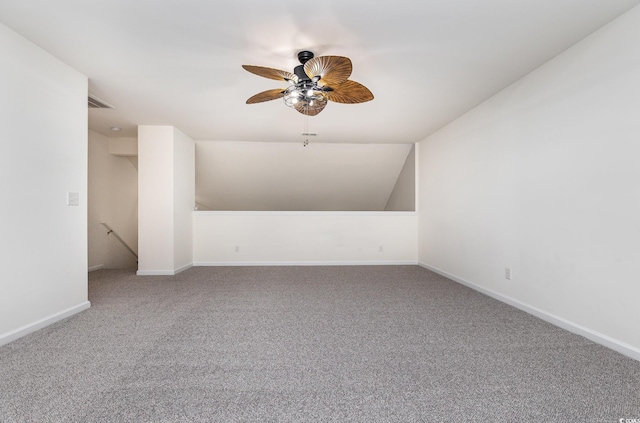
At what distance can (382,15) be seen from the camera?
2.11 metres

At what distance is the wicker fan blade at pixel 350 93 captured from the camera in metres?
2.61

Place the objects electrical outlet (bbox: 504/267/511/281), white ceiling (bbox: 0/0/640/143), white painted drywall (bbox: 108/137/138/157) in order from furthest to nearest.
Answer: white painted drywall (bbox: 108/137/138/157) < electrical outlet (bbox: 504/267/511/281) < white ceiling (bbox: 0/0/640/143)

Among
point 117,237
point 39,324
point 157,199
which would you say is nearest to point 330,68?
point 39,324

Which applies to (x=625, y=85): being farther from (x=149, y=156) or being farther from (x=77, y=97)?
(x=149, y=156)

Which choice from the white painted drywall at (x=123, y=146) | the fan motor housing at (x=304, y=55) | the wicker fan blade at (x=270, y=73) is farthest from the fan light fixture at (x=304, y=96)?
the white painted drywall at (x=123, y=146)

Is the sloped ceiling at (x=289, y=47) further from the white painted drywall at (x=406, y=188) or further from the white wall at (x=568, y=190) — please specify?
the white painted drywall at (x=406, y=188)

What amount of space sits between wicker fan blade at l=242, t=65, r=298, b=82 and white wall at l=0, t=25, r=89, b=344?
1.83 meters

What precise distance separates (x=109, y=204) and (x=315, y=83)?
17.5ft

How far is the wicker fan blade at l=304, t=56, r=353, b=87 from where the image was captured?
84.5 inches

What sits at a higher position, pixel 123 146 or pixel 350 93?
pixel 123 146

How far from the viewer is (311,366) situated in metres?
1.89

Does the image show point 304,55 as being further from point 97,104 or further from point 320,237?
point 320,237

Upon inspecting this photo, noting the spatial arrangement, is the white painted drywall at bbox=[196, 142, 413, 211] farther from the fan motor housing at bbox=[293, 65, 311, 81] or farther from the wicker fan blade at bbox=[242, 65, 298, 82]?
the wicker fan blade at bbox=[242, 65, 298, 82]

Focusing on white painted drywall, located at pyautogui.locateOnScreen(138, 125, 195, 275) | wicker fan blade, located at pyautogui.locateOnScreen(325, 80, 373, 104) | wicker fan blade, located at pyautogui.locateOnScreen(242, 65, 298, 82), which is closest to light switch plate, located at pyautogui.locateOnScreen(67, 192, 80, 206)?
white painted drywall, located at pyautogui.locateOnScreen(138, 125, 195, 275)
